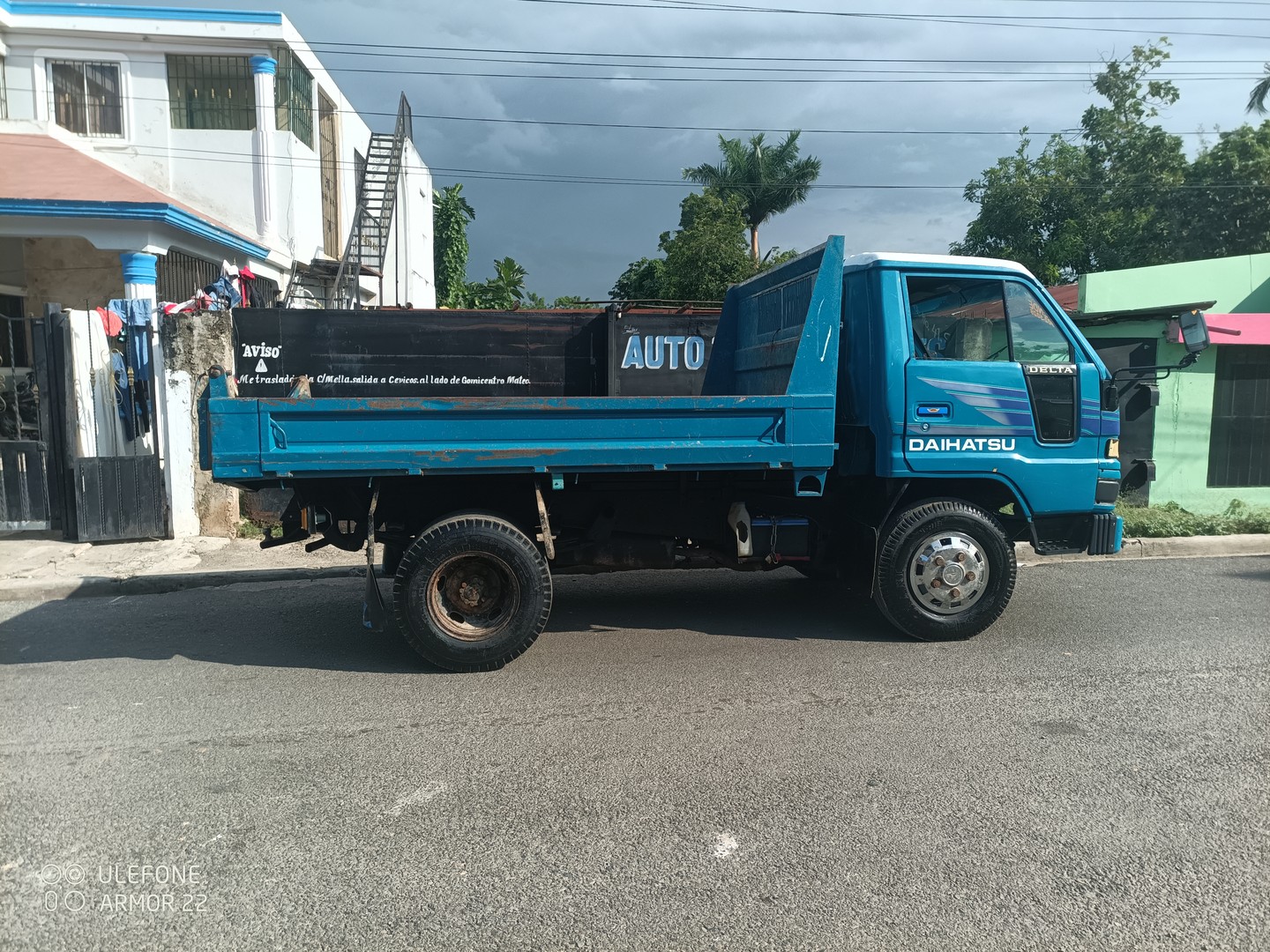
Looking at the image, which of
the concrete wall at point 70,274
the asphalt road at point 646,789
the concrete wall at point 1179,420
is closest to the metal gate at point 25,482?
the asphalt road at point 646,789

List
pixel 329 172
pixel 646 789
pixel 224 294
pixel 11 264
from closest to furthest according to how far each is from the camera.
Answer: pixel 646 789
pixel 224 294
pixel 11 264
pixel 329 172

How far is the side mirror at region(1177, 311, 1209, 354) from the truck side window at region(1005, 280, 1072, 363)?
39.2 inches

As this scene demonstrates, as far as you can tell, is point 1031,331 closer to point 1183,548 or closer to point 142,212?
point 1183,548

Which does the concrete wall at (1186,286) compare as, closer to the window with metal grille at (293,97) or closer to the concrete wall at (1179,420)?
the concrete wall at (1179,420)

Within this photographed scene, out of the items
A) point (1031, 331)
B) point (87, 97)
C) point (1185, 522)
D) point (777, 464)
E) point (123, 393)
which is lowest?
point (1185, 522)

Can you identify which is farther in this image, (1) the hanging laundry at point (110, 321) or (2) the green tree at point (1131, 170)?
(2) the green tree at point (1131, 170)

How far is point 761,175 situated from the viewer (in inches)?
1313

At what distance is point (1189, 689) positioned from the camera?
17.0 ft

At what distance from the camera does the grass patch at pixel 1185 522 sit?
1002cm

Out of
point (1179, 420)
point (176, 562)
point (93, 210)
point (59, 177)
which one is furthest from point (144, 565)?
point (1179, 420)

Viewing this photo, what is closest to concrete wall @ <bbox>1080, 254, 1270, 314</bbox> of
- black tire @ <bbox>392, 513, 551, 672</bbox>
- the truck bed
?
the truck bed

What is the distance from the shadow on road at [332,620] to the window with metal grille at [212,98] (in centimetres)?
1217

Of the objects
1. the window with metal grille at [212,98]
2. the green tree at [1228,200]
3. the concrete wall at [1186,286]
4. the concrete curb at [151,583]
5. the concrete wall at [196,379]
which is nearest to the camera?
the concrete curb at [151,583]

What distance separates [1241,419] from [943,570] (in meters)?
8.30
